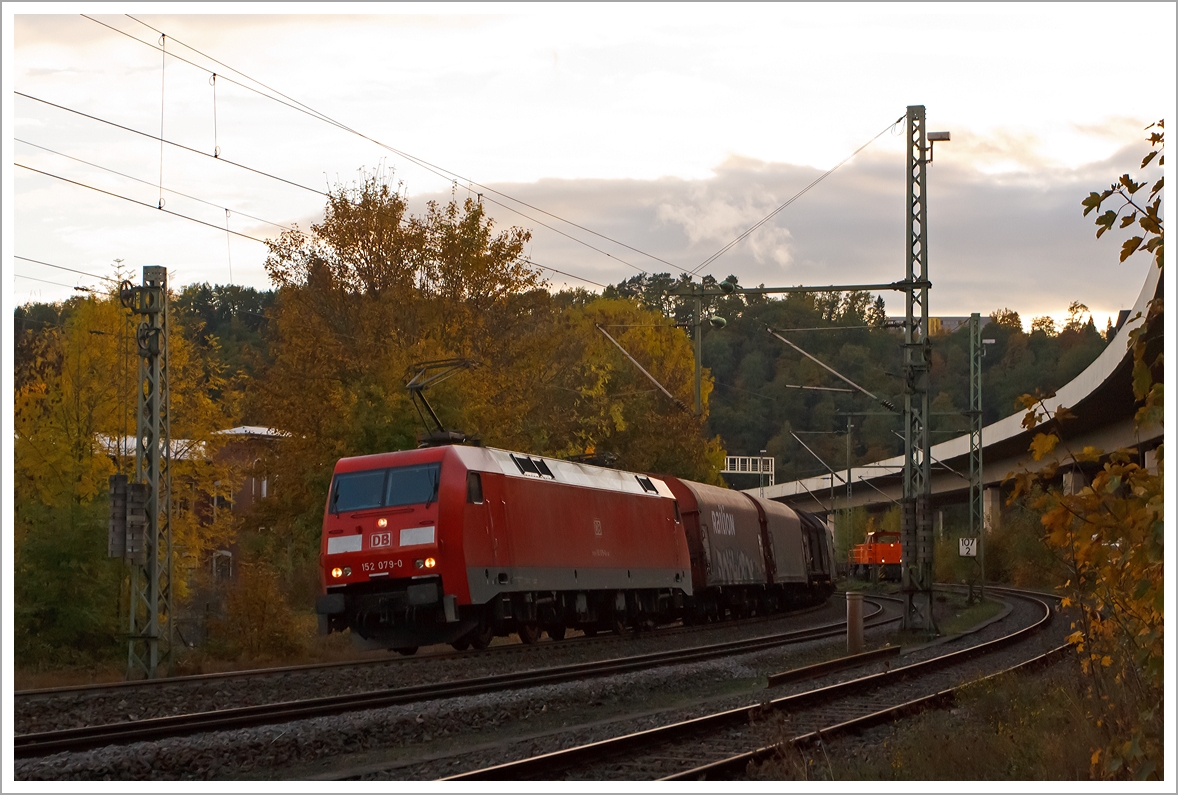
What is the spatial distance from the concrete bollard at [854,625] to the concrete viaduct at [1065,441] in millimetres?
3734

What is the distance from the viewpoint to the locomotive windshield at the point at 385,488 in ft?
64.6

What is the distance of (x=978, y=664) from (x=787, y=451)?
355 feet

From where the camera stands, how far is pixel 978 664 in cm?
1989

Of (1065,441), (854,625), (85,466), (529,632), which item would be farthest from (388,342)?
(1065,441)

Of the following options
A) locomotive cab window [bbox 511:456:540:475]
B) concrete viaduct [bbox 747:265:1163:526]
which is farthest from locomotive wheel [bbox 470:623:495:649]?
concrete viaduct [bbox 747:265:1163:526]

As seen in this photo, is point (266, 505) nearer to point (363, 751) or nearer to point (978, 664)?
point (978, 664)

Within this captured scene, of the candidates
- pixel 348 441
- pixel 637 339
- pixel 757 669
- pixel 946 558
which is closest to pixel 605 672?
pixel 757 669

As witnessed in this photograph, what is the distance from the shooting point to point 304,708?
1332 centimetres

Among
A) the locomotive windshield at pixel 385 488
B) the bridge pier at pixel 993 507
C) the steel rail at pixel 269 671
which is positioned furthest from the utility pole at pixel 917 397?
the bridge pier at pixel 993 507

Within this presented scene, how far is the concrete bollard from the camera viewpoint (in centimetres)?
2141

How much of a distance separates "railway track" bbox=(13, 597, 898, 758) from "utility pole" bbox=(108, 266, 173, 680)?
565cm

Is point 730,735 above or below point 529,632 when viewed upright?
above

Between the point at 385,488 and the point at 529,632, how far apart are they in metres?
4.70

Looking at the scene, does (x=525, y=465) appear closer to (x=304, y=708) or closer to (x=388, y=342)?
(x=304, y=708)
